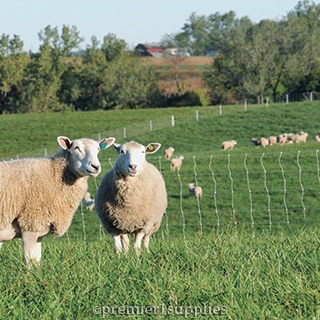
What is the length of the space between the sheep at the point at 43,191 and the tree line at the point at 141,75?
213 ft

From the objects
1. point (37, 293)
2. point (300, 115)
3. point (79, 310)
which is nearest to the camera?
point (79, 310)

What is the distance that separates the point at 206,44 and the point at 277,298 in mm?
160567

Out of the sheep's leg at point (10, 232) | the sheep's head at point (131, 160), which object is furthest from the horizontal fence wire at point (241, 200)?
the sheep's leg at point (10, 232)

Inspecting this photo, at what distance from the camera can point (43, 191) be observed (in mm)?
8555

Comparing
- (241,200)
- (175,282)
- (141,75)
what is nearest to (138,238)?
(175,282)

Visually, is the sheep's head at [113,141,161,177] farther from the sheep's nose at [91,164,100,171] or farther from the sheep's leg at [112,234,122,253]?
the sheep's nose at [91,164,100,171]

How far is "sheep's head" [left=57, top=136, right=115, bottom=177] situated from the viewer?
852 centimetres

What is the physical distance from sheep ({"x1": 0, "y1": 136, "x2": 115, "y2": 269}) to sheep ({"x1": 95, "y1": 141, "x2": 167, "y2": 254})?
120cm

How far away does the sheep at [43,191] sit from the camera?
829 centimetres

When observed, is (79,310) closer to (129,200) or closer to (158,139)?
(129,200)

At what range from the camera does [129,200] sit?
10.0 m

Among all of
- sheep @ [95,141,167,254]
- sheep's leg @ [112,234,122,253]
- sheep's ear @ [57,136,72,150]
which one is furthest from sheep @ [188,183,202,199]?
sheep's ear @ [57,136,72,150]

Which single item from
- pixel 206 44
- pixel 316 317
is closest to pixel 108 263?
pixel 316 317

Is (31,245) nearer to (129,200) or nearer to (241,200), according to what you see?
(129,200)
